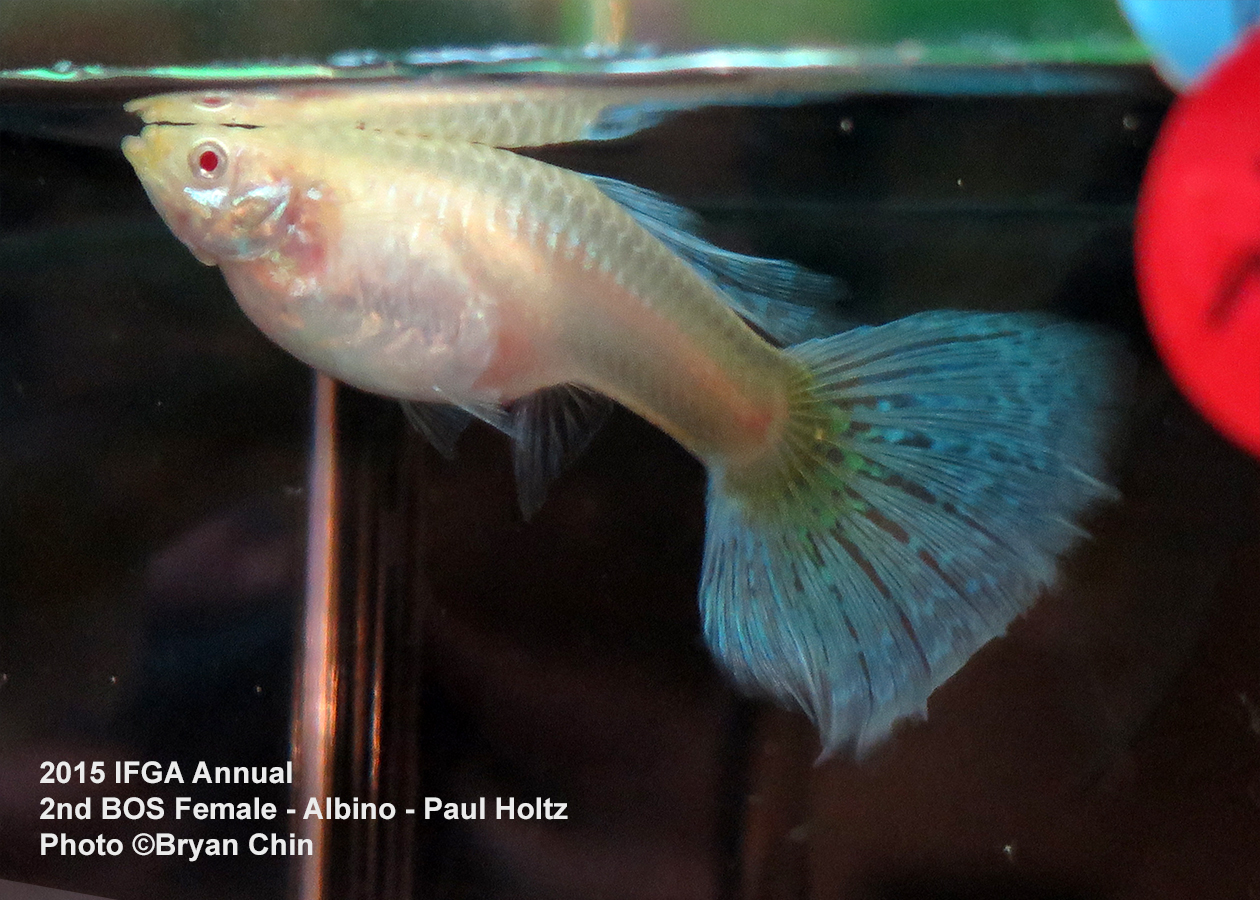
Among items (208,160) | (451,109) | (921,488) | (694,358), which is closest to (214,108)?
(208,160)

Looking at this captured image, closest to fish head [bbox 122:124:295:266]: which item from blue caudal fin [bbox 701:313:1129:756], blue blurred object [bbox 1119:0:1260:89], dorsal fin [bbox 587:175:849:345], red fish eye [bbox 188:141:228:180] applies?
red fish eye [bbox 188:141:228:180]

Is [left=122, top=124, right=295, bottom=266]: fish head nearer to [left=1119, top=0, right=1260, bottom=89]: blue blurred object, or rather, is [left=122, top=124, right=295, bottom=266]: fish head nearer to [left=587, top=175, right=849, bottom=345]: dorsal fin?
[left=587, top=175, right=849, bottom=345]: dorsal fin

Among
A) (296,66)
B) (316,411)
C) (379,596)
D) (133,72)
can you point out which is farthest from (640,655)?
(133,72)

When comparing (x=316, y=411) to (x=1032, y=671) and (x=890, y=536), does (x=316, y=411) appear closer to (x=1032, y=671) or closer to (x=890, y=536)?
(x=890, y=536)

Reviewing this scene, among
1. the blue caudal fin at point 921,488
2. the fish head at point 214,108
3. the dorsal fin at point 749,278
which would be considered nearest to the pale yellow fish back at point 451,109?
the fish head at point 214,108

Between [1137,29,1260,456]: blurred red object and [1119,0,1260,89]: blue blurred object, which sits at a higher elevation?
[1119,0,1260,89]: blue blurred object

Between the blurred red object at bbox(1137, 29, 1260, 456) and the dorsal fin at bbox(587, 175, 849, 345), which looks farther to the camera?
the dorsal fin at bbox(587, 175, 849, 345)

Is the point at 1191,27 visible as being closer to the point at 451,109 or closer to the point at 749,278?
the point at 749,278
